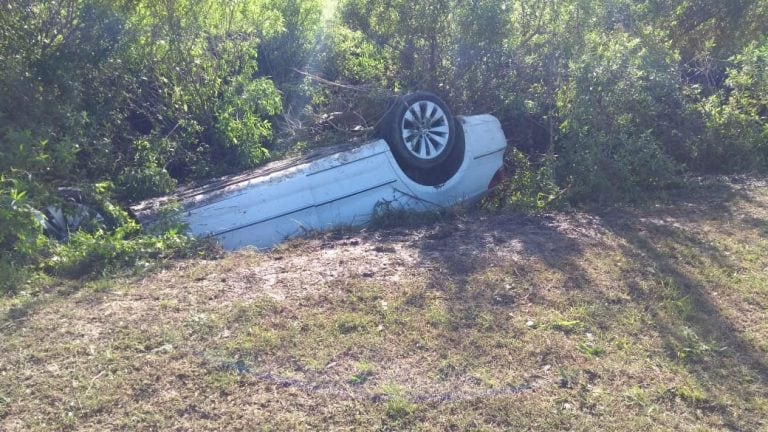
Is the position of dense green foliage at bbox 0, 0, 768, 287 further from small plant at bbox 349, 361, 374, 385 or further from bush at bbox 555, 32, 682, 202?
small plant at bbox 349, 361, 374, 385

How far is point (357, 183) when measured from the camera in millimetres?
6211

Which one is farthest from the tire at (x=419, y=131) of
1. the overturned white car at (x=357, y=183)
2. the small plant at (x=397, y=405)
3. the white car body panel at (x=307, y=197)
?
the small plant at (x=397, y=405)

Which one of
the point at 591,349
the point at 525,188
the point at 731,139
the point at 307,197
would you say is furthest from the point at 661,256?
the point at 731,139

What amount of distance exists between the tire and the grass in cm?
159

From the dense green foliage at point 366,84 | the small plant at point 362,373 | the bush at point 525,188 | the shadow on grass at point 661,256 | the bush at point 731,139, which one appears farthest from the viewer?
the bush at point 731,139

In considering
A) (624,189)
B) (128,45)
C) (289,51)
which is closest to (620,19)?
(624,189)

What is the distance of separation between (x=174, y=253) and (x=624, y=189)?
4.40m

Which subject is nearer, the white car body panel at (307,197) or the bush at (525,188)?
the white car body panel at (307,197)

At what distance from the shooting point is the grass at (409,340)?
3.15m

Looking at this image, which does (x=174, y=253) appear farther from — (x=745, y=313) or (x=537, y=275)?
(x=745, y=313)

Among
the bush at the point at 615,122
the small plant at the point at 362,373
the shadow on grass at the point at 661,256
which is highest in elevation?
the bush at the point at 615,122

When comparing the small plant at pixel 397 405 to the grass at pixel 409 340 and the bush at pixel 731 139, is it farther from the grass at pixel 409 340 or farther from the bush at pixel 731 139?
the bush at pixel 731 139

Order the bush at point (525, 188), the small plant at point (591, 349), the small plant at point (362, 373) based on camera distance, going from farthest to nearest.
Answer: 1. the bush at point (525, 188)
2. the small plant at point (591, 349)
3. the small plant at point (362, 373)

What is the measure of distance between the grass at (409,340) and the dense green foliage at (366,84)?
46.1 inches
